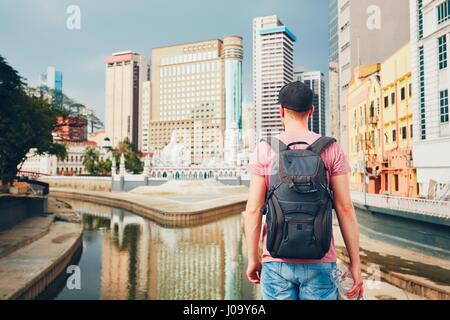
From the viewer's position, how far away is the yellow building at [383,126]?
24.1 metres

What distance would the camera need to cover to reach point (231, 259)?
63.8 feet

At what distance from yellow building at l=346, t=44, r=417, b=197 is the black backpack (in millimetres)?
20536

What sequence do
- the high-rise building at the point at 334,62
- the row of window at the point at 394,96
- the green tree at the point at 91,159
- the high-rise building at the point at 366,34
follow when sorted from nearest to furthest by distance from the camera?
the row of window at the point at 394,96, the high-rise building at the point at 366,34, the high-rise building at the point at 334,62, the green tree at the point at 91,159

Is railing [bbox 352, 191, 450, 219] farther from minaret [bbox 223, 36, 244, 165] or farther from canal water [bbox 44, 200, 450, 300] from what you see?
minaret [bbox 223, 36, 244, 165]

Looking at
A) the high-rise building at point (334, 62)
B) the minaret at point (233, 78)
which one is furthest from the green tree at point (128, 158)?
the high-rise building at point (334, 62)

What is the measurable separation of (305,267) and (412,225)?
15935mm

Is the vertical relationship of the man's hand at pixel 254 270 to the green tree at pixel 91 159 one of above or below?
below

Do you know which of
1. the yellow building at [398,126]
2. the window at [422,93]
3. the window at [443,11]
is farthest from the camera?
the yellow building at [398,126]

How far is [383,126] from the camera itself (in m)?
28.4

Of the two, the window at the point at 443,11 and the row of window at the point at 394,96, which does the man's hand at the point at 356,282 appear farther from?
the row of window at the point at 394,96

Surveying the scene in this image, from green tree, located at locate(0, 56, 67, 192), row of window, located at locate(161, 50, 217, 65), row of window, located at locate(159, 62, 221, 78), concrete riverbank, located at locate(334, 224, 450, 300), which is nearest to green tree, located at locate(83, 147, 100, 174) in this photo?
row of window, located at locate(159, 62, 221, 78)

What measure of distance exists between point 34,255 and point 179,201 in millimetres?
28134

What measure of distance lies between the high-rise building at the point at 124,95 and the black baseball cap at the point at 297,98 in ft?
425
